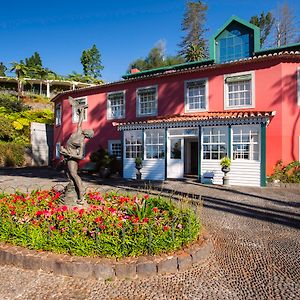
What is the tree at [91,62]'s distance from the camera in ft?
189

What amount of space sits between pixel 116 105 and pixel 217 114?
7.64m

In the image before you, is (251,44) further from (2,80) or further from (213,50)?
(2,80)

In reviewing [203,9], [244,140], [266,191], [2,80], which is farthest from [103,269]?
[2,80]

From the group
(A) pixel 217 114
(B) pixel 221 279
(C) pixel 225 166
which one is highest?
(A) pixel 217 114

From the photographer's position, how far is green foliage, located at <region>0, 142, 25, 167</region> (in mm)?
24156

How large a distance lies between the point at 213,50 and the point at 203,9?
2732 cm

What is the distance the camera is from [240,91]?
15.0m

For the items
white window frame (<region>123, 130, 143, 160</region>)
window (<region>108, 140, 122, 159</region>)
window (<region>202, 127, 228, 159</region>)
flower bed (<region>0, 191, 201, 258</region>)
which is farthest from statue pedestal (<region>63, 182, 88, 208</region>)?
window (<region>108, 140, 122, 159</region>)

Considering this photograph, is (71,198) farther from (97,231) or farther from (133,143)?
(133,143)

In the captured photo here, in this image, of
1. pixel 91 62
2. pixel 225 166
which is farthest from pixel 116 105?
pixel 91 62

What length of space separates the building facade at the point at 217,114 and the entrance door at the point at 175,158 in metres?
0.06

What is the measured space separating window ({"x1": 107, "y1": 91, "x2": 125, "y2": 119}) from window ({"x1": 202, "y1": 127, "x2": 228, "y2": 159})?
7088 mm

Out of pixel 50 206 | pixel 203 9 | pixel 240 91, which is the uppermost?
pixel 203 9

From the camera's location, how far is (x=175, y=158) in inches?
599
